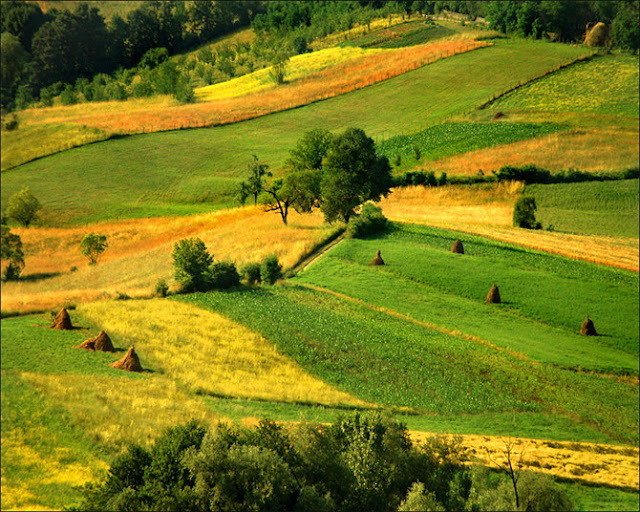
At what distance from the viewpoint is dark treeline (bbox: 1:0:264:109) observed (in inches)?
2196

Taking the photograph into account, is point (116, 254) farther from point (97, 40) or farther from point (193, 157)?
point (97, 40)

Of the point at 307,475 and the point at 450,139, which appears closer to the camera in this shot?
the point at 307,475

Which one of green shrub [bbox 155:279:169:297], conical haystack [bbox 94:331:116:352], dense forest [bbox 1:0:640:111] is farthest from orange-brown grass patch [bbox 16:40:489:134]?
conical haystack [bbox 94:331:116:352]

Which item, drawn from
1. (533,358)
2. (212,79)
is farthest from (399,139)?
(533,358)

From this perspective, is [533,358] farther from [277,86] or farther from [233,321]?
[277,86]

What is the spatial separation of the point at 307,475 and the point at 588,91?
2526 inches

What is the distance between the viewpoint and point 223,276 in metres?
46.5

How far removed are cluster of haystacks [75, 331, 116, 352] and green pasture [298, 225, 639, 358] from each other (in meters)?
18.5

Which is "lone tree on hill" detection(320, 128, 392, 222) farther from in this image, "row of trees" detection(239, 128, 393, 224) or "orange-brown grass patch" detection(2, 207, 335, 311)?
"orange-brown grass patch" detection(2, 207, 335, 311)

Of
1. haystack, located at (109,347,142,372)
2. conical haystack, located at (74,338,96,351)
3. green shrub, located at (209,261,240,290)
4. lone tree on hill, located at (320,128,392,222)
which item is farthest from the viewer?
lone tree on hill, located at (320,128,392,222)

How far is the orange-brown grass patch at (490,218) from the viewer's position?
61188 mm

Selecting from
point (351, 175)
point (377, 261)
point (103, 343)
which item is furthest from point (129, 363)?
point (351, 175)

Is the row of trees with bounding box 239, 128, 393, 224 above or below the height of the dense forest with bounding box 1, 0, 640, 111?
below

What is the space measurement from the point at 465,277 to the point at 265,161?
2002 centimetres
